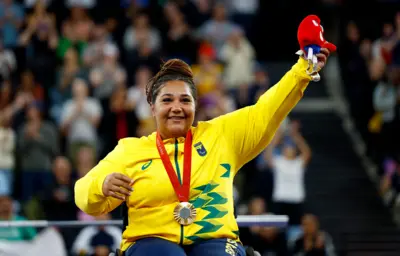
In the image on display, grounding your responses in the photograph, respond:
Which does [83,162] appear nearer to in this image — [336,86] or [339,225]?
[339,225]

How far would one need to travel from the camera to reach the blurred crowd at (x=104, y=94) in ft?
33.2

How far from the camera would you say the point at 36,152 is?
1097cm

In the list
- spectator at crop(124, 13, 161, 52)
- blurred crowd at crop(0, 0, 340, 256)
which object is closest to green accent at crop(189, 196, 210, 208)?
blurred crowd at crop(0, 0, 340, 256)

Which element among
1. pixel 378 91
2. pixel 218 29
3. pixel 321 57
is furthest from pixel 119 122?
pixel 321 57

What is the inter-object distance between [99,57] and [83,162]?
212cm

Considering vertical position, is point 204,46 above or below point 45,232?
above

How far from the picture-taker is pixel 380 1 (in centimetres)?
1442

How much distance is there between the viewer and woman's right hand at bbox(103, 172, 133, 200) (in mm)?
4797

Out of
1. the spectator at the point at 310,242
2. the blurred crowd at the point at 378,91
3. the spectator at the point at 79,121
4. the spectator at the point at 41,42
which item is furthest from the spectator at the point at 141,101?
the blurred crowd at the point at 378,91

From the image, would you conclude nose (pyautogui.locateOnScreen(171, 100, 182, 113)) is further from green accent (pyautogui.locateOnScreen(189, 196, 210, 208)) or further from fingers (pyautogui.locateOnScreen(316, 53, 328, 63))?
fingers (pyautogui.locateOnScreen(316, 53, 328, 63))

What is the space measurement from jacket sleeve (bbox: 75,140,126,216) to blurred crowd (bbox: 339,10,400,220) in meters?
6.42

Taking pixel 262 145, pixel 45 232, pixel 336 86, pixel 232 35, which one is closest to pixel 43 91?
pixel 232 35

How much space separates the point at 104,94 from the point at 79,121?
668 millimetres

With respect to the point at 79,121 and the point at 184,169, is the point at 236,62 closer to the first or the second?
the point at 79,121
